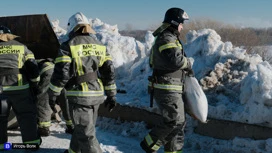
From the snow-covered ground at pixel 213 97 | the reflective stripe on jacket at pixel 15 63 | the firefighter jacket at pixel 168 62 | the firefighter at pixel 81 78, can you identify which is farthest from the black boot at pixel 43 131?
the firefighter jacket at pixel 168 62

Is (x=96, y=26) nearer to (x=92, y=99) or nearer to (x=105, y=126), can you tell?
(x=105, y=126)

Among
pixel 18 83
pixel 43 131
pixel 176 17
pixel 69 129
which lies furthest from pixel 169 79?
pixel 43 131

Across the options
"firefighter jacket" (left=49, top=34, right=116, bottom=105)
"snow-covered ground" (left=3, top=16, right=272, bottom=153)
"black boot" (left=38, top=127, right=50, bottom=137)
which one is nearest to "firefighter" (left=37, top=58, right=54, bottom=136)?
"black boot" (left=38, top=127, right=50, bottom=137)

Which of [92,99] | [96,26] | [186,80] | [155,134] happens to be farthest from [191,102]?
[96,26]

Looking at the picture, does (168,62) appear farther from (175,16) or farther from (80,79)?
(80,79)

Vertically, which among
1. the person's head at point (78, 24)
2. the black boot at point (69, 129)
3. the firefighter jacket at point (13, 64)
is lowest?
the black boot at point (69, 129)

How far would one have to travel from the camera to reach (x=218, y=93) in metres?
6.84

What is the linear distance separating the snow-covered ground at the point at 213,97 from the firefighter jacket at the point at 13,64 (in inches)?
41.9

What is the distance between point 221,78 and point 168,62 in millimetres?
2438

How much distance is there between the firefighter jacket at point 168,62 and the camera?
492 cm

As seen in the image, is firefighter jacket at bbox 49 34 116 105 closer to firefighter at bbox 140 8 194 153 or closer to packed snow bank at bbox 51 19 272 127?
firefighter at bbox 140 8 194 153

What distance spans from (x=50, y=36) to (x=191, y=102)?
3468mm

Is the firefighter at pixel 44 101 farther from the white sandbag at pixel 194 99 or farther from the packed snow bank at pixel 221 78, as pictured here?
the white sandbag at pixel 194 99

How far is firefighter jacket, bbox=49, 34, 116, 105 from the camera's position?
180 inches
